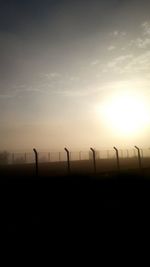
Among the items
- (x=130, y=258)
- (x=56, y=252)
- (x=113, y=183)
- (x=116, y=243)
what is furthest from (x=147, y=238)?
(x=113, y=183)

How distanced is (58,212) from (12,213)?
172 centimetres

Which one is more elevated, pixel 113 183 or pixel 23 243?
pixel 113 183

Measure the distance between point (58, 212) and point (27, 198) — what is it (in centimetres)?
274

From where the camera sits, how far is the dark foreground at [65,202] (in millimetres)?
8438

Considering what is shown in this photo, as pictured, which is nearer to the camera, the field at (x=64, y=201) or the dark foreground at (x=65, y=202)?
the dark foreground at (x=65, y=202)

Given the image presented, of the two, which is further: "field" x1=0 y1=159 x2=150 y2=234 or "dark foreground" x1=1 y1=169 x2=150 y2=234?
"field" x1=0 y1=159 x2=150 y2=234

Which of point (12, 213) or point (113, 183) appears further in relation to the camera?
point (113, 183)

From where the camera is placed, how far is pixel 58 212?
368 inches

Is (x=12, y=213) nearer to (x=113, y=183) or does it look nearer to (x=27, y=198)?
(x=27, y=198)

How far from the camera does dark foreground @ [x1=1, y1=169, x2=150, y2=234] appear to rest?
844cm

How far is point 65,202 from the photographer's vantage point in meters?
10.7

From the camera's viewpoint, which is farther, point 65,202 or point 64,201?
point 64,201

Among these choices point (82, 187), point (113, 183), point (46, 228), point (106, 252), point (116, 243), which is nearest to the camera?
point (106, 252)

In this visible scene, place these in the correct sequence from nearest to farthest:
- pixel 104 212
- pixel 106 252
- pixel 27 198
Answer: pixel 106 252, pixel 104 212, pixel 27 198
